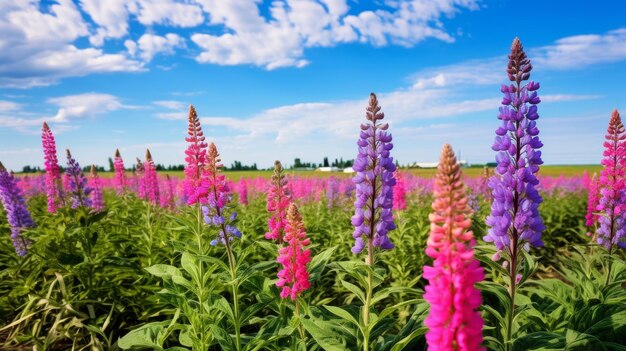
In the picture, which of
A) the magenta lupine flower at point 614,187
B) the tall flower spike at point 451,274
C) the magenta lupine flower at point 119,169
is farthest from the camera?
the magenta lupine flower at point 119,169

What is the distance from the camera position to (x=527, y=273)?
3373 millimetres

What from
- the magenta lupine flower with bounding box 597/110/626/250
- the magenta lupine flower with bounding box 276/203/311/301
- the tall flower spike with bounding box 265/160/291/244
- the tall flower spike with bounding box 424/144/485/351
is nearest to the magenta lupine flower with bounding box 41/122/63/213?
the tall flower spike with bounding box 265/160/291/244

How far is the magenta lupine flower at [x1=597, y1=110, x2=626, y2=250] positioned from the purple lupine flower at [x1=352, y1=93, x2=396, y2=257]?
11.3ft

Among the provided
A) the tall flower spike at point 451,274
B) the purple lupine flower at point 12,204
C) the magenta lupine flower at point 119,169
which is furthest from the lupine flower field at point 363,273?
the magenta lupine flower at point 119,169

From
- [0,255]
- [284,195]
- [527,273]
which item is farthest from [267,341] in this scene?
[0,255]

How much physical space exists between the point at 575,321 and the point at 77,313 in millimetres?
5620

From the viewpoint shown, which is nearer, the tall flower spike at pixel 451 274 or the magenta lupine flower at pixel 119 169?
the tall flower spike at pixel 451 274

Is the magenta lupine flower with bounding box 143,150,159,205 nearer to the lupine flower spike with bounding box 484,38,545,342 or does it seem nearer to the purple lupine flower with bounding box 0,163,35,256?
the purple lupine flower with bounding box 0,163,35,256

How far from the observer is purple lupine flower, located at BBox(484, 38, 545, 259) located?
335 centimetres

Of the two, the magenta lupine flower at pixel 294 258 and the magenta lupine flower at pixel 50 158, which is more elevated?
the magenta lupine flower at pixel 50 158

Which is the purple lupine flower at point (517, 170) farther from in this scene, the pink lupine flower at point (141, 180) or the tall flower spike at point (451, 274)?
the pink lupine flower at point (141, 180)

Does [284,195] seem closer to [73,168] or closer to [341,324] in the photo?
[341,324]

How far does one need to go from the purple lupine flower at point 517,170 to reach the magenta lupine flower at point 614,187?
2.41 meters

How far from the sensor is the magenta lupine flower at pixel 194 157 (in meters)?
4.25
